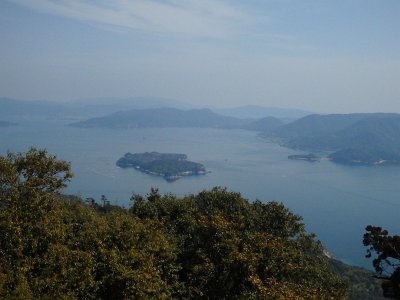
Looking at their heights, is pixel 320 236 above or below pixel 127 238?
below

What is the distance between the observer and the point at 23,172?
10391 millimetres

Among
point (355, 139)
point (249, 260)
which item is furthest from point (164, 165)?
point (249, 260)

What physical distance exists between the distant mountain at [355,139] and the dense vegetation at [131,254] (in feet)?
395

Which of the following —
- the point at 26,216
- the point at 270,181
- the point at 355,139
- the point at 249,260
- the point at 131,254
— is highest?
the point at 355,139

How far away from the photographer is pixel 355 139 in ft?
508

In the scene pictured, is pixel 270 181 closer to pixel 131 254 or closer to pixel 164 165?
pixel 164 165

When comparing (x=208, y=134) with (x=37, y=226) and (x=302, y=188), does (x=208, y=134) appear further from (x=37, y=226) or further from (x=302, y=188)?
(x=37, y=226)

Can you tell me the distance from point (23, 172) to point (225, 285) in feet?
18.0

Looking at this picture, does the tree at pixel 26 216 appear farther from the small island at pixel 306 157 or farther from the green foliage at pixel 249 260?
the small island at pixel 306 157

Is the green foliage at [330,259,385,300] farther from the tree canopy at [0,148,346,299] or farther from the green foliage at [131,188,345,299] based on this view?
the tree canopy at [0,148,346,299]

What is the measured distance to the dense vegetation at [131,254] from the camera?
24.7 ft

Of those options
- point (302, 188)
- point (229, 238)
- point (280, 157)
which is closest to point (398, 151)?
point (280, 157)

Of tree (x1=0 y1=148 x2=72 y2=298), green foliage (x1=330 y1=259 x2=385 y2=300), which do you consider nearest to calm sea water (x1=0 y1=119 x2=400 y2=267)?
green foliage (x1=330 y1=259 x2=385 y2=300)

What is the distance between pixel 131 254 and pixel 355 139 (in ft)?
516
